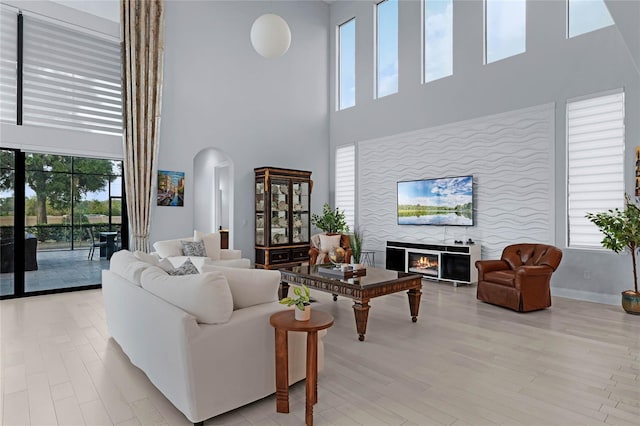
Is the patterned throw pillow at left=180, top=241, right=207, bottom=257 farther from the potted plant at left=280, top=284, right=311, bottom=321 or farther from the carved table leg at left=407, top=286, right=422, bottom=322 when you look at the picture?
the potted plant at left=280, top=284, right=311, bottom=321

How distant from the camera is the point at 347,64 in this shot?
A: 360 inches

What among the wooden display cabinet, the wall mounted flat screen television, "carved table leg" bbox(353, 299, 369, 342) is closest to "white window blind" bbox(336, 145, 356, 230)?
the wooden display cabinet

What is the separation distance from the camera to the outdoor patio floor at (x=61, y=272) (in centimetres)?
573

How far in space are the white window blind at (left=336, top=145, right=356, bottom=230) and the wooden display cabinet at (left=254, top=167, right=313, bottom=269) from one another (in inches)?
38.0

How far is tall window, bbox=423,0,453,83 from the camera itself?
7.12m

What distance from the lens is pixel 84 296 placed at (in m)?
5.74

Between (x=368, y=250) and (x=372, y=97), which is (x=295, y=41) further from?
(x=368, y=250)

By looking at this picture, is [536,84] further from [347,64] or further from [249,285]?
[249,285]

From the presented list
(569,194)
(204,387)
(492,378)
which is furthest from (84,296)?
(569,194)

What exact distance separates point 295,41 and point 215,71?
2.23 m

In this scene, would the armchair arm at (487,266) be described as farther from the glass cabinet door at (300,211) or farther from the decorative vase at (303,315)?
the glass cabinet door at (300,211)

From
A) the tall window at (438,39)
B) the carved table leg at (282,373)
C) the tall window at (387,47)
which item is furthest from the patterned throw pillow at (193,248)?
the tall window at (438,39)

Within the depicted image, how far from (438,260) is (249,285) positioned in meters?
4.88

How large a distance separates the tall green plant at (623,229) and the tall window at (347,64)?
220 inches
